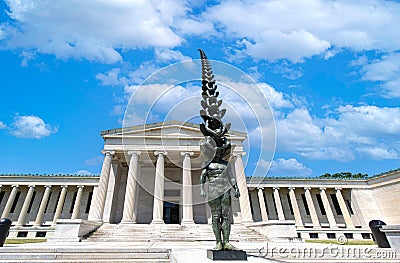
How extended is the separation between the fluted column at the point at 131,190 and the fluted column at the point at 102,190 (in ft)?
8.89

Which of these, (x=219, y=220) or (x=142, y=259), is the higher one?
(x=219, y=220)

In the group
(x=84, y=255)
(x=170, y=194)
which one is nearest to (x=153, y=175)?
(x=170, y=194)

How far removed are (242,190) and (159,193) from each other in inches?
404

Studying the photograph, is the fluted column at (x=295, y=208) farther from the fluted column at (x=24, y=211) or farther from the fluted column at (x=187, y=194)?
the fluted column at (x=24, y=211)

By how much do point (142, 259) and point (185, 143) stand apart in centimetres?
2241

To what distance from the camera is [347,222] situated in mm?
39438

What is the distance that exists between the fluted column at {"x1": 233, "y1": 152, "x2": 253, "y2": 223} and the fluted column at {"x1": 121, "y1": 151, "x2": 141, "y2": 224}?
12922 millimetres

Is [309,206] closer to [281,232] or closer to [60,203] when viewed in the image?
[281,232]

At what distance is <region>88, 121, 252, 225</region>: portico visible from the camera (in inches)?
1101

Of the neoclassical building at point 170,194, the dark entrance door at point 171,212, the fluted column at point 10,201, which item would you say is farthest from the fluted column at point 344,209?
the fluted column at point 10,201

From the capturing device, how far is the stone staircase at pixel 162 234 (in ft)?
67.1

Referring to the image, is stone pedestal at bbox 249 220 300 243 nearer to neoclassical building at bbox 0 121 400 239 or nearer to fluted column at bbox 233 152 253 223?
neoclassical building at bbox 0 121 400 239

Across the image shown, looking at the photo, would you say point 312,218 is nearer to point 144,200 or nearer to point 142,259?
point 144,200

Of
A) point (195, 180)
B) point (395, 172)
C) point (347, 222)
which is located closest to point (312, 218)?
point (347, 222)
